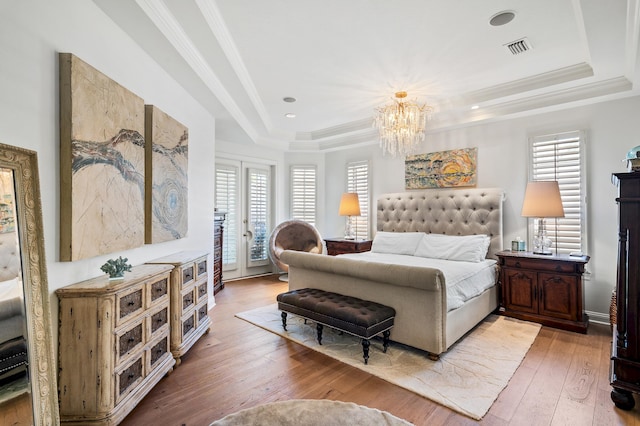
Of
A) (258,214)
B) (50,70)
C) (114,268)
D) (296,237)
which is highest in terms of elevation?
(50,70)

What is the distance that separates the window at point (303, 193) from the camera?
6.81m

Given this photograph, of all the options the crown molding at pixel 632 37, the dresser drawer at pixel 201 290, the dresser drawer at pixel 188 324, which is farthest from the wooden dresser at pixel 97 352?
the crown molding at pixel 632 37

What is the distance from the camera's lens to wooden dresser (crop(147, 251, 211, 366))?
269 centimetres

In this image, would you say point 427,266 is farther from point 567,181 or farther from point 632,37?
point 632,37

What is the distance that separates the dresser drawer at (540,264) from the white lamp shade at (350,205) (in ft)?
8.19

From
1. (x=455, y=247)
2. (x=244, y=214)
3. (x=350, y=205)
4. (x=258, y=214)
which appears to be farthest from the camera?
(x=258, y=214)

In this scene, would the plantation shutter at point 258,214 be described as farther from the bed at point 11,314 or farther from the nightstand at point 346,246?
the bed at point 11,314

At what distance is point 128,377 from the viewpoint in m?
2.03

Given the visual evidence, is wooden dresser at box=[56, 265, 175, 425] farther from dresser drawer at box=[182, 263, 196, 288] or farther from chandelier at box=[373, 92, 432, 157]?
chandelier at box=[373, 92, 432, 157]

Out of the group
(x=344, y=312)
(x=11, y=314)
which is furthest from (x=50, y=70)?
(x=344, y=312)

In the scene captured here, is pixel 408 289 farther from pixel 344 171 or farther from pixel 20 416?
pixel 344 171

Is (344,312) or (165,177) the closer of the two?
(344,312)

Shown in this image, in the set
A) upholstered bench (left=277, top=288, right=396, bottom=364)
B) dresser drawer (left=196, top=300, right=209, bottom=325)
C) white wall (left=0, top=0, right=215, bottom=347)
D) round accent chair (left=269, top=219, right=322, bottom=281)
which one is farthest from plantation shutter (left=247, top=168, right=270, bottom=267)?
white wall (left=0, top=0, right=215, bottom=347)

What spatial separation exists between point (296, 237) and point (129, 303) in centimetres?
435
